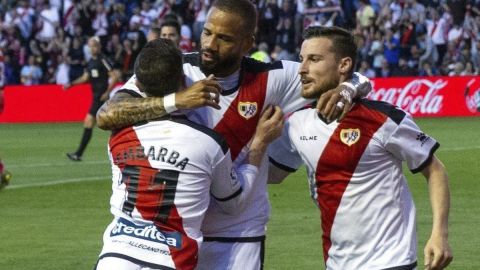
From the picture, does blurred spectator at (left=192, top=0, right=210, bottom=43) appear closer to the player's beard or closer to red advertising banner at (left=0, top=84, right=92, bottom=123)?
red advertising banner at (left=0, top=84, right=92, bottom=123)

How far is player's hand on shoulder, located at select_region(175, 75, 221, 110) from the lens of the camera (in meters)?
5.95

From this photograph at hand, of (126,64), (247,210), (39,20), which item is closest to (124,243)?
(247,210)

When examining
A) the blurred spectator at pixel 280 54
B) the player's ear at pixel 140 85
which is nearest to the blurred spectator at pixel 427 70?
the blurred spectator at pixel 280 54

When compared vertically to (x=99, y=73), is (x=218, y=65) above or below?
above

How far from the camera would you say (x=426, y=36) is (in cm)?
3638

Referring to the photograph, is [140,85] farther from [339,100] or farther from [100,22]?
[100,22]

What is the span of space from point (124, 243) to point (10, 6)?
3623 centimetres

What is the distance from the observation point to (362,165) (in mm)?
6320

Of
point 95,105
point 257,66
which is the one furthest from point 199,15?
point 257,66

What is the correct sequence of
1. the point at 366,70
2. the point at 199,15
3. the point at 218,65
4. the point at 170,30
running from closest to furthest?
the point at 218,65 < the point at 170,30 < the point at 366,70 < the point at 199,15

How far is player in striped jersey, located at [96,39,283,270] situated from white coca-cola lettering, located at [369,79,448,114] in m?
26.8

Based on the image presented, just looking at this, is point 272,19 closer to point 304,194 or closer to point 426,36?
point 426,36

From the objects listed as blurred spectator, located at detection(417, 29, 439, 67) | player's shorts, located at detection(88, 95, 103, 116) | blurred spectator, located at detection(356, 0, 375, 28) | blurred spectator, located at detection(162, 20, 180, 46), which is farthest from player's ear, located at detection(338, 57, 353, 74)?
blurred spectator, located at detection(356, 0, 375, 28)

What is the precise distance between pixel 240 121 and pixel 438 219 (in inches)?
48.5
